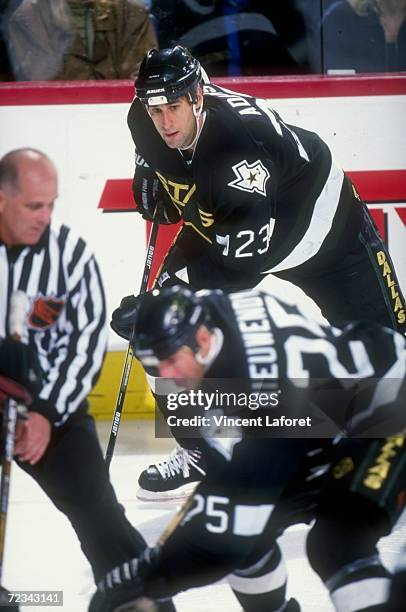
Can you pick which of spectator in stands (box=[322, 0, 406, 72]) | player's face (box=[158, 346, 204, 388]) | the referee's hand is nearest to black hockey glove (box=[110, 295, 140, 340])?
player's face (box=[158, 346, 204, 388])

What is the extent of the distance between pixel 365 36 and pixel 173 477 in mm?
1021

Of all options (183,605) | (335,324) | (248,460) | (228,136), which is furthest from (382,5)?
(183,605)

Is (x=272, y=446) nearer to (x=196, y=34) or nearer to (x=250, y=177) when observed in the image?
(x=250, y=177)

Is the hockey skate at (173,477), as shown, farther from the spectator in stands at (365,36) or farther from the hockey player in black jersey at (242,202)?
the spectator in stands at (365,36)

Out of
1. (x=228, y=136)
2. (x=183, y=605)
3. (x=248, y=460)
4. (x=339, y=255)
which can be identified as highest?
(x=228, y=136)

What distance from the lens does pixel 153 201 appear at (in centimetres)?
250

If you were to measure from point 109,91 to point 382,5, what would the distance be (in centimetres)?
60

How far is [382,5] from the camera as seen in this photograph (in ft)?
8.60

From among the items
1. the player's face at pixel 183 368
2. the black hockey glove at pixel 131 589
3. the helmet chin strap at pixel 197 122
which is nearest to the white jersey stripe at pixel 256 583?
the black hockey glove at pixel 131 589

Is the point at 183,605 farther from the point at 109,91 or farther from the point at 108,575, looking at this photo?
the point at 109,91

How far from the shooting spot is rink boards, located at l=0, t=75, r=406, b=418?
2.40 metres

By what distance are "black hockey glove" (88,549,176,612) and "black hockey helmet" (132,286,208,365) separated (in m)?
0.37

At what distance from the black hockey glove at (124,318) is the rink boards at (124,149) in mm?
15

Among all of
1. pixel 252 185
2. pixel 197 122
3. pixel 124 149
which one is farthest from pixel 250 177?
pixel 124 149
